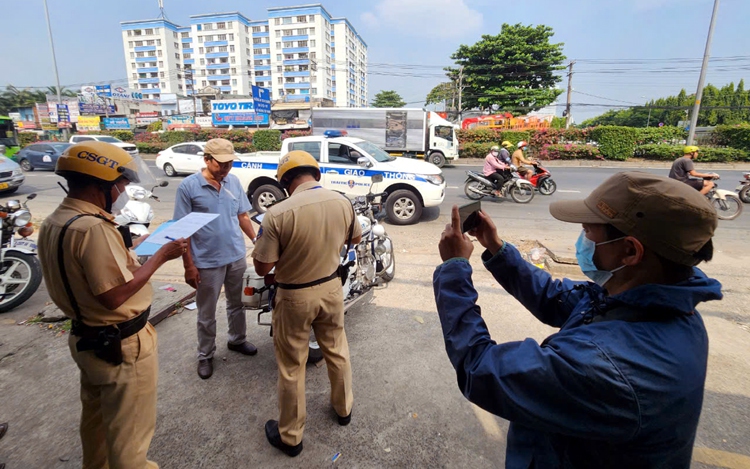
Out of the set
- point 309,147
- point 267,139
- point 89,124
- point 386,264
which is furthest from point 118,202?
point 89,124

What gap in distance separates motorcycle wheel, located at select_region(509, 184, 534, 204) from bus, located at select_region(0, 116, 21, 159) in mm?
18408

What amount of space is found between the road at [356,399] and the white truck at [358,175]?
364cm

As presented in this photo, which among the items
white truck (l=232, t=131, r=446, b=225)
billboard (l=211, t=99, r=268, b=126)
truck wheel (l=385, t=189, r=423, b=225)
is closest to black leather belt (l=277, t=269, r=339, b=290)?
white truck (l=232, t=131, r=446, b=225)

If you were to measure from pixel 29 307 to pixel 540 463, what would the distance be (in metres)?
5.30

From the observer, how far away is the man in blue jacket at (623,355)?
904mm

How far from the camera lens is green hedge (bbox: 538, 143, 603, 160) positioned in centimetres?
2067

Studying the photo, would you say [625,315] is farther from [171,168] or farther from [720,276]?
[171,168]

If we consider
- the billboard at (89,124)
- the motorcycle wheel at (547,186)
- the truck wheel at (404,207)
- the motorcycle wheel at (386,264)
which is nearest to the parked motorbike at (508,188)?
the motorcycle wheel at (547,186)

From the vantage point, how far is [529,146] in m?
22.2

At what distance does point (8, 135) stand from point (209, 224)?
18.1 meters

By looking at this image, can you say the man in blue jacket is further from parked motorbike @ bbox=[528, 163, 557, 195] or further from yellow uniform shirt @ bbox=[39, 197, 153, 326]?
parked motorbike @ bbox=[528, 163, 557, 195]

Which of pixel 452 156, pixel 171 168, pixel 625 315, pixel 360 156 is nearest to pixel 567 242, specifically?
pixel 360 156

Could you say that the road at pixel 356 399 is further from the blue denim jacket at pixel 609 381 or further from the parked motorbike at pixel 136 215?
the blue denim jacket at pixel 609 381

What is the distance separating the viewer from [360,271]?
13.4ft
